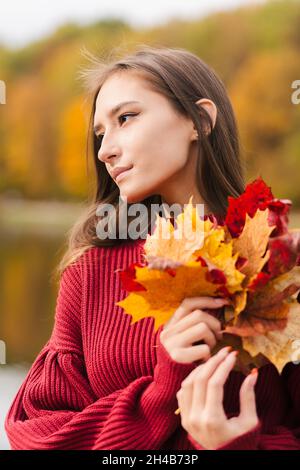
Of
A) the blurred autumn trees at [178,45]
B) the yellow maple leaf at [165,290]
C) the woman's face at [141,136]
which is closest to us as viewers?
the yellow maple leaf at [165,290]

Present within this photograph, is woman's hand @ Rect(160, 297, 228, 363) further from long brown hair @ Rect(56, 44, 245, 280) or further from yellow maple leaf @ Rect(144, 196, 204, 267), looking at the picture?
long brown hair @ Rect(56, 44, 245, 280)

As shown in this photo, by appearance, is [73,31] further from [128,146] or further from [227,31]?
[128,146]

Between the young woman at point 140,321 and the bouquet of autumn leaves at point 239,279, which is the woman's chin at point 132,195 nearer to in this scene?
the young woman at point 140,321

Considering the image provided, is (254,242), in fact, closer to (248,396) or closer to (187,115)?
(248,396)

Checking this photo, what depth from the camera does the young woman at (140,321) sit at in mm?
640

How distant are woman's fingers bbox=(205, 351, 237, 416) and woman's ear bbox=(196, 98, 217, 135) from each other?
33 cm

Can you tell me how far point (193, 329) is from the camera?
23.1 inches

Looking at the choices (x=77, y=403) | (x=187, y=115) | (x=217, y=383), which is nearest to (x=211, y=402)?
(x=217, y=383)

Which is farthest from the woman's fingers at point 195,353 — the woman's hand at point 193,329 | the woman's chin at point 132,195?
the woman's chin at point 132,195

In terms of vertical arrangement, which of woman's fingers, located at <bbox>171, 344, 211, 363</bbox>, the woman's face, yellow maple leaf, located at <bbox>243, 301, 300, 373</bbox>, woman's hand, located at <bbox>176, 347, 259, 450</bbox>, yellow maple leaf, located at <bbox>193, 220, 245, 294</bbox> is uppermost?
the woman's face

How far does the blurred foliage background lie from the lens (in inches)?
110

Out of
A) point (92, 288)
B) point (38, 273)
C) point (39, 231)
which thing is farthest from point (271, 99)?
point (92, 288)

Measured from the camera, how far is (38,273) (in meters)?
3.80

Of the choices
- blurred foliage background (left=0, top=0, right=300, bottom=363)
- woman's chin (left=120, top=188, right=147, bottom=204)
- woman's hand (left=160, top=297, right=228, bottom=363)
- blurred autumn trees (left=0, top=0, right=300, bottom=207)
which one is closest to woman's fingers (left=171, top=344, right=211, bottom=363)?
woman's hand (left=160, top=297, right=228, bottom=363)
